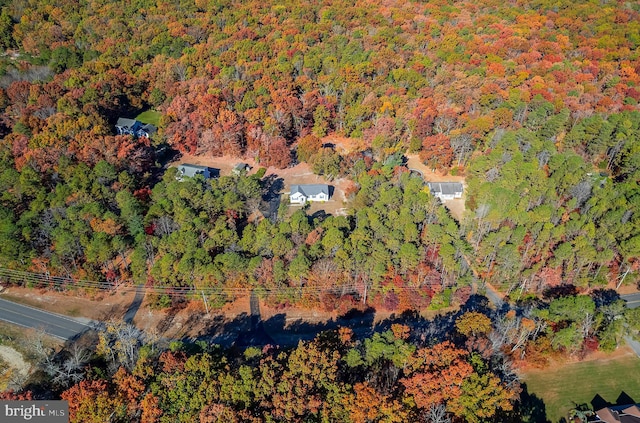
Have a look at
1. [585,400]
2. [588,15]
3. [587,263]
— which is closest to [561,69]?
[588,15]

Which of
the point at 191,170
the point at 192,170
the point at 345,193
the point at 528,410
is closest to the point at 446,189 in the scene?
the point at 345,193

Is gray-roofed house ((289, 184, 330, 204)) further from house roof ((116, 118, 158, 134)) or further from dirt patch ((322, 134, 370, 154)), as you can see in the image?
house roof ((116, 118, 158, 134))

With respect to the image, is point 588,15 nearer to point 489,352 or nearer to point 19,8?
point 489,352

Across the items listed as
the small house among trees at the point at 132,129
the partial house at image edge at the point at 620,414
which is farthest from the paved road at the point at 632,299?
the small house among trees at the point at 132,129

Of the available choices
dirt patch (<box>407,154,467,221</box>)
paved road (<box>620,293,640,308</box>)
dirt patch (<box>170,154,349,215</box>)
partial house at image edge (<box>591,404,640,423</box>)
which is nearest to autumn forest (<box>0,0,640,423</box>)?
dirt patch (<box>407,154,467,221</box>)

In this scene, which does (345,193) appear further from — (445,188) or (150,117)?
(150,117)

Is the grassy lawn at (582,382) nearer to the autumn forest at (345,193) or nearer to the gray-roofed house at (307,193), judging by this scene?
the autumn forest at (345,193)
